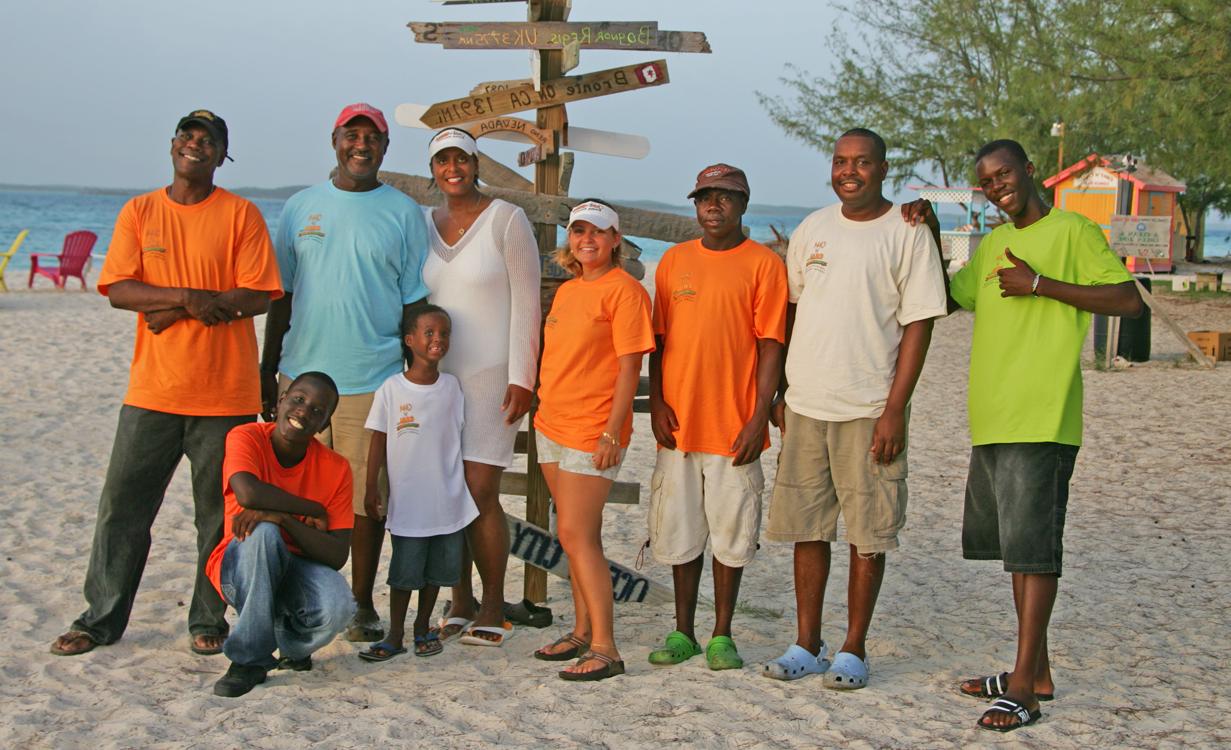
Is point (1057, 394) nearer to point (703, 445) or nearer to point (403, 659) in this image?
point (703, 445)

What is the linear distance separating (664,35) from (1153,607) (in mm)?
3857

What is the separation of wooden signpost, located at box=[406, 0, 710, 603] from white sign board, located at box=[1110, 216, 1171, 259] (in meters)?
12.4

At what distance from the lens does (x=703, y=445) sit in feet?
17.0

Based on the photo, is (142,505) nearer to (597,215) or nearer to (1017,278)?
(597,215)

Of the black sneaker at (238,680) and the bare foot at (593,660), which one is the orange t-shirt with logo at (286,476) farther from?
the bare foot at (593,660)

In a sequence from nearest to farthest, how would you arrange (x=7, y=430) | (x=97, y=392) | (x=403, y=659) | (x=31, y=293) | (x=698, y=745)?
1. (x=698, y=745)
2. (x=403, y=659)
3. (x=7, y=430)
4. (x=97, y=392)
5. (x=31, y=293)

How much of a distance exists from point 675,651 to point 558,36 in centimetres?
300

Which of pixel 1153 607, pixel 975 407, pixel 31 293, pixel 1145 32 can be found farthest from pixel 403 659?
pixel 31 293

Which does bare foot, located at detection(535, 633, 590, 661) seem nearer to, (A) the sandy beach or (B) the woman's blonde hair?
(A) the sandy beach

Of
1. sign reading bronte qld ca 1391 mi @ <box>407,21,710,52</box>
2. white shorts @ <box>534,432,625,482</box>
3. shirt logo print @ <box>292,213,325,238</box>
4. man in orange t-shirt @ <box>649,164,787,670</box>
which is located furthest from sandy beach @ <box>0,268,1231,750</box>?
sign reading bronte qld ca 1391 mi @ <box>407,21,710,52</box>

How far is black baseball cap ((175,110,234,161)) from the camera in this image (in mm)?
5219

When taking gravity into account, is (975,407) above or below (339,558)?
above

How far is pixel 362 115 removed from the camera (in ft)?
17.5

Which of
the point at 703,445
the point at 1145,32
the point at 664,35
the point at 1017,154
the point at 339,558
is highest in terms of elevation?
the point at 1145,32
